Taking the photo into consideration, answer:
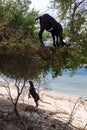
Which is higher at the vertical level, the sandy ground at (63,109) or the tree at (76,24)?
the tree at (76,24)

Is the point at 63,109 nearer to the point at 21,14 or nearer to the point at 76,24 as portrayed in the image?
the point at 21,14

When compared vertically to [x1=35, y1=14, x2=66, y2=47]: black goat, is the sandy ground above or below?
below

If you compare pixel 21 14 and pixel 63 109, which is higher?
pixel 21 14

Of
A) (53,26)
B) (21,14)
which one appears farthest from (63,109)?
(53,26)

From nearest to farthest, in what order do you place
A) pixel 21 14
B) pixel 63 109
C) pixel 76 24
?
1. pixel 76 24
2. pixel 21 14
3. pixel 63 109

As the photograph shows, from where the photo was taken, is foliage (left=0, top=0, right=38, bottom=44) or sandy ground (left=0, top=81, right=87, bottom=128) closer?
foliage (left=0, top=0, right=38, bottom=44)

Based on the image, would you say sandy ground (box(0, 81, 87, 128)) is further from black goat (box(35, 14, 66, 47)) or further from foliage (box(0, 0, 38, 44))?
foliage (box(0, 0, 38, 44))

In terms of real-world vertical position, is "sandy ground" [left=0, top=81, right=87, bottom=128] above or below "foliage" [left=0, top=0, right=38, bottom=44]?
below

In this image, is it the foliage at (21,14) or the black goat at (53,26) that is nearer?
the black goat at (53,26)

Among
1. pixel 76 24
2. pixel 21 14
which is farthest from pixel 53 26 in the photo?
pixel 21 14

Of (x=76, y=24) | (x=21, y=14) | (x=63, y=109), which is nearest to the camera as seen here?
(x=76, y=24)

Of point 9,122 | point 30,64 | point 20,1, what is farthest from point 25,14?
point 9,122

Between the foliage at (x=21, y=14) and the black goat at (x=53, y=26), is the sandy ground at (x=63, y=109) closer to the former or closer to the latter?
the black goat at (x=53, y=26)

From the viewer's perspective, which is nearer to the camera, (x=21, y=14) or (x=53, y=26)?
(x=53, y=26)
